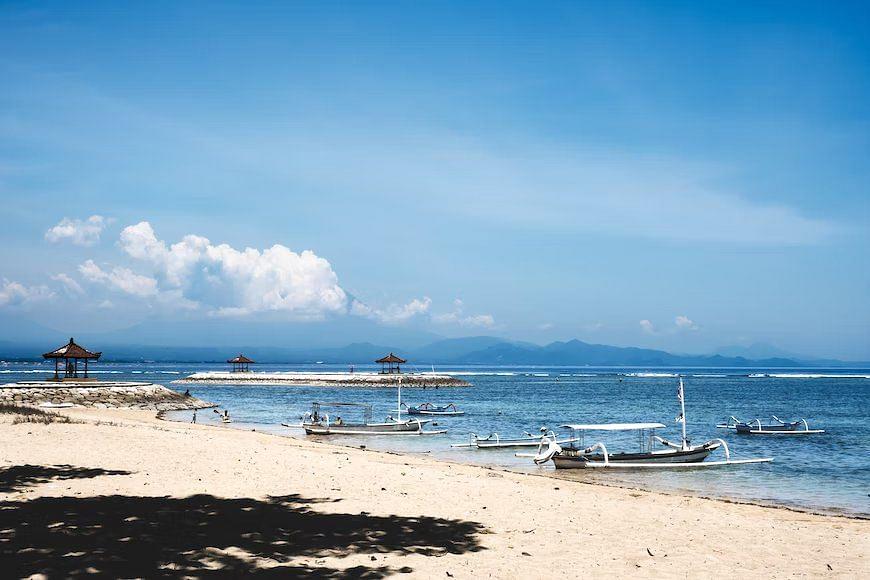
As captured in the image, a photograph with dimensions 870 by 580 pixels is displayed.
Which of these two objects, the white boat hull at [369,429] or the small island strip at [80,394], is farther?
the small island strip at [80,394]

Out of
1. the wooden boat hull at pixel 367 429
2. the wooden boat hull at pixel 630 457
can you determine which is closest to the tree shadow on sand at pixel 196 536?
the wooden boat hull at pixel 630 457

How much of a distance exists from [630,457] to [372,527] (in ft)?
59.4

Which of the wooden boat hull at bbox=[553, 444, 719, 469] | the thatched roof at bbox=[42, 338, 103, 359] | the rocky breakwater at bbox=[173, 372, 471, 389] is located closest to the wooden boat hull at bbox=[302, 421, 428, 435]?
the wooden boat hull at bbox=[553, 444, 719, 469]

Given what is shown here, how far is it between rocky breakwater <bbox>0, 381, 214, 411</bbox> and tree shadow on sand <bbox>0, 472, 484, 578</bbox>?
137ft

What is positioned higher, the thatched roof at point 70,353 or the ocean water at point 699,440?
the thatched roof at point 70,353

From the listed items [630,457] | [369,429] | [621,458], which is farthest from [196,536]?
[369,429]

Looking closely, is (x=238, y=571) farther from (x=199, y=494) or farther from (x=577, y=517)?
(x=577, y=517)

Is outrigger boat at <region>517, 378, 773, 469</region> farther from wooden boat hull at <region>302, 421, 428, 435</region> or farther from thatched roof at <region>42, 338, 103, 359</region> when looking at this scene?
thatched roof at <region>42, 338, 103, 359</region>

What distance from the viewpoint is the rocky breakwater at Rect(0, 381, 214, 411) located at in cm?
5116

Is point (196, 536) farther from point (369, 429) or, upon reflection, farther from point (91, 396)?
point (91, 396)

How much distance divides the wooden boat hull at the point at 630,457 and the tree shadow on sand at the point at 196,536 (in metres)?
14.9

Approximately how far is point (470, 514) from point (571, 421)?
4032 centimetres

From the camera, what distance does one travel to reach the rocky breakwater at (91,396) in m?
51.2

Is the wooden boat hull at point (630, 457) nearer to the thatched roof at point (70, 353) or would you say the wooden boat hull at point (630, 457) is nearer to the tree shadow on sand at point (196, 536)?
the tree shadow on sand at point (196, 536)
